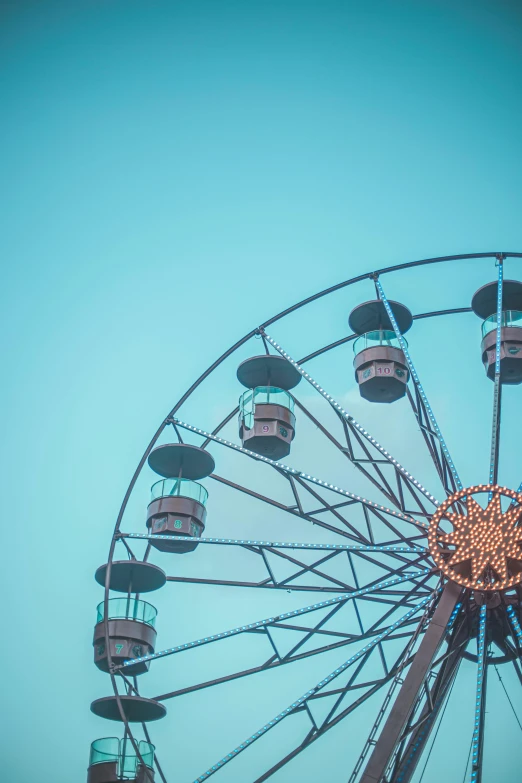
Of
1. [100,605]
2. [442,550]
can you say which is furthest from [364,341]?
[100,605]

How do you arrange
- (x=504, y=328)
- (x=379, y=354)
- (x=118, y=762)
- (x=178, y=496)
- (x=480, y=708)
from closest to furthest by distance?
(x=480, y=708) → (x=118, y=762) → (x=178, y=496) → (x=504, y=328) → (x=379, y=354)

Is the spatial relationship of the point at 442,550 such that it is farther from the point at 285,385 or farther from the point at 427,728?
the point at 285,385

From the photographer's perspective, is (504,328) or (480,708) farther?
(504,328)

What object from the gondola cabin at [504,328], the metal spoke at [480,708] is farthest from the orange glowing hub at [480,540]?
the gondola cabin at [504,328]

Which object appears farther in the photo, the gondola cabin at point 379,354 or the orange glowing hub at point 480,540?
the gondola cabin at point 379,354

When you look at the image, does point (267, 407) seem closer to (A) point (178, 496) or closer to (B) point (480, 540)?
(A) point (178, 496)

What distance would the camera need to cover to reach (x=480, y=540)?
1388cm

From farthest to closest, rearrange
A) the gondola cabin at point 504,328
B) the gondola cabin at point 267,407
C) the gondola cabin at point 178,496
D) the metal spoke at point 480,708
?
1. the gondola cabin at point 267,407
2. the gondola cabin at point 504,328
3. the gondola cabin at point 178,496
4. the metal spoke at point 480,708

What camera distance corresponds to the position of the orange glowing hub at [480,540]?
13641 mm

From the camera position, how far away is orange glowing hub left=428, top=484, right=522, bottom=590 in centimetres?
1364

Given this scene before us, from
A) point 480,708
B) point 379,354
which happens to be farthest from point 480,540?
point 379,354

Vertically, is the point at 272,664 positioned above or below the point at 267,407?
below

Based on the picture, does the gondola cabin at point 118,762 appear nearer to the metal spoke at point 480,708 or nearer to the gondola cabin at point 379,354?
the metal spoke at point 480,708

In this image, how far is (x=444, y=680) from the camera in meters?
14.0
